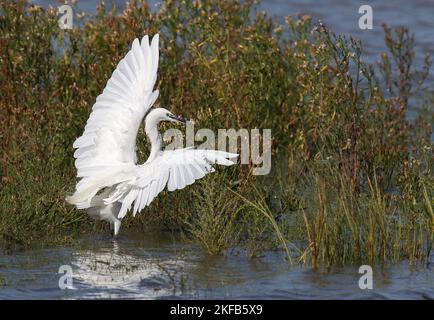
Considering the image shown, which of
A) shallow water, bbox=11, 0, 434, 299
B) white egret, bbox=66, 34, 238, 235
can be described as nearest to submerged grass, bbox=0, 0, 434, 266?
shallow water, bbox=11, 0, 434, 299

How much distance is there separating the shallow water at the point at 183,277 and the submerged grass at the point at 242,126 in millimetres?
152

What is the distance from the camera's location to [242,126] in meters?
9.50

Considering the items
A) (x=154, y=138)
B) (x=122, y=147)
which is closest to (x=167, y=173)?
(x=154, y=138)

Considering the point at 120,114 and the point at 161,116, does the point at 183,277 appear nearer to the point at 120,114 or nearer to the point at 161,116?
the point at 161,116

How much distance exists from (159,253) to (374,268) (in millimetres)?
1664

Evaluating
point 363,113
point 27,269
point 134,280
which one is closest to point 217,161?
point 134,280

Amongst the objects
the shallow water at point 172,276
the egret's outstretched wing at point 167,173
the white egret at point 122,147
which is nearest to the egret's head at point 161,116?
the white egret at point 122,147

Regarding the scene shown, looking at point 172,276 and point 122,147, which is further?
point 122,147

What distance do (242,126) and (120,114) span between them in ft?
3.73

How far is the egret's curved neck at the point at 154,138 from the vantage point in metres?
8.59

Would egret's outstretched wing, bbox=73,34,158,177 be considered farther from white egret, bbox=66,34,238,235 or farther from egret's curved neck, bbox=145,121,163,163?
egret's curved neck, bbox=145,121,163,163

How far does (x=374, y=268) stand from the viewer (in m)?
7.91

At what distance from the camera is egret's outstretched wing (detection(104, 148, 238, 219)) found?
25.2ft
